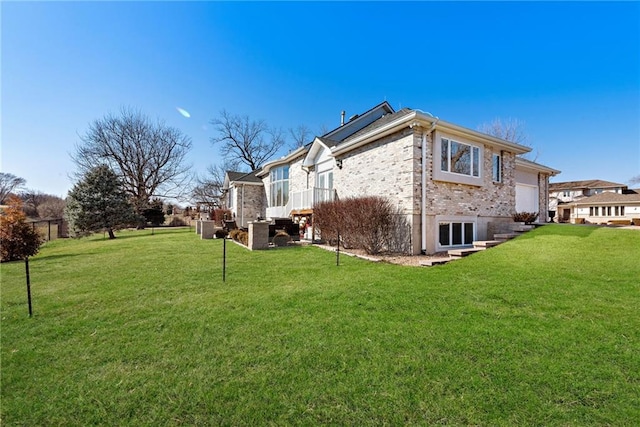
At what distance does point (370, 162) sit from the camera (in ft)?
37.0

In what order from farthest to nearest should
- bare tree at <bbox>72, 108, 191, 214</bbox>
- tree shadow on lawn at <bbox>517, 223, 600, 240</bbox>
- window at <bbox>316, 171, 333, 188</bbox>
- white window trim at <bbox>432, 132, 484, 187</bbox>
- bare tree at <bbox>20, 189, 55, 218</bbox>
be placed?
bare tree at <bbox>20, 189, 55, 218</bbox> → bare tree at <bbox>72, 108, 191, 214</bbox> → window at <bbox>316, 171, 333, 188</bbox> → white window trim at <bbox>432, 132, 484, 187</bbox> → tree shadow on lawn at <bbox>517, 223, 600, 240</bbox>

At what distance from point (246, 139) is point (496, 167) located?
101ft

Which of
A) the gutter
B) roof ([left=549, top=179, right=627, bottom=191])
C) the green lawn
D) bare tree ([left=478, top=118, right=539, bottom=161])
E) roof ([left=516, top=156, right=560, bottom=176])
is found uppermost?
bare tree ([left=478, top=118, right=539, bottom=161])

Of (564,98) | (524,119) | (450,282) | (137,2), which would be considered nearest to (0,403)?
(450,282)

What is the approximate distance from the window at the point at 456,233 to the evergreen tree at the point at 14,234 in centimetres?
1575

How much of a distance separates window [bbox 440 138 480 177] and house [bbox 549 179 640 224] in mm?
20275

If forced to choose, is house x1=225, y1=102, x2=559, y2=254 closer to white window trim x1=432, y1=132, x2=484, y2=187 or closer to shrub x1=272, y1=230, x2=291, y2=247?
white window trim x1=432, y1=132, x2=484, y2=187

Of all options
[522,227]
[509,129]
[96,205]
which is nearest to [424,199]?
Answer: [522,227]

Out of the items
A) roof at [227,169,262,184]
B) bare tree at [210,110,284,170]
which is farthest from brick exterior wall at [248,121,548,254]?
bare tree at [210,110,284,170]

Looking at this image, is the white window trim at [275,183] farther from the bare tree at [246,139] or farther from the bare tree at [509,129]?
the bare tree at [509,129]

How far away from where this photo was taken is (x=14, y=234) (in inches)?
391

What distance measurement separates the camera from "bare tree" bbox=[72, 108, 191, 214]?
1113 inches

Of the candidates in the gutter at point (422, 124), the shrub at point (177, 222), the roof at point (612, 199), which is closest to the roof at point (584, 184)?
the roof at point (612, 199)

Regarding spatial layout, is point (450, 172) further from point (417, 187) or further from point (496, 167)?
point (496, 167)
